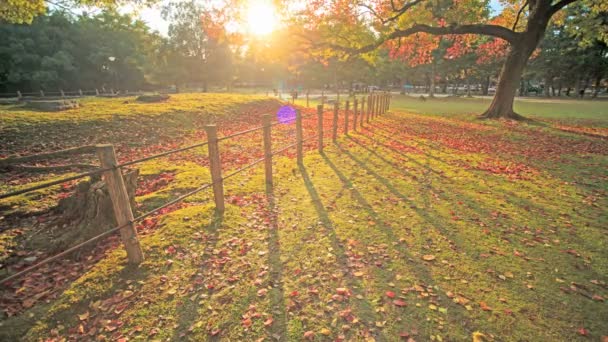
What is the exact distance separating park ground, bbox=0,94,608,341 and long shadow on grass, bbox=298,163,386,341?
0.02 metres

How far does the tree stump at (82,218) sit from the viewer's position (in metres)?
4.05

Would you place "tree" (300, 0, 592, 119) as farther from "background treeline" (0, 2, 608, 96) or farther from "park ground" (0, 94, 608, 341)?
"background treeline" (0, 2, 608, 96)

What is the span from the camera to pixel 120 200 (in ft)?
10.2

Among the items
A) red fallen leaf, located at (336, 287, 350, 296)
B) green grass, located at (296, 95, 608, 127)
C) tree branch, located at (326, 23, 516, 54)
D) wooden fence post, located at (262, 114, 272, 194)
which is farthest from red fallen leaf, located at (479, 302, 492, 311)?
green grass, located at (296, 95, 608, 127)

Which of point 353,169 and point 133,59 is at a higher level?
point 133,59

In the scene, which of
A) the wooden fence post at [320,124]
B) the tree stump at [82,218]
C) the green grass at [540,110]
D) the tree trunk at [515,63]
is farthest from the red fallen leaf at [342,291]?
the green grass at [540,110]

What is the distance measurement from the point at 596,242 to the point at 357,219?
3.42 metres

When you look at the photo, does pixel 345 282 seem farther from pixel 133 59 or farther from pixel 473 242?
pixel 133 59

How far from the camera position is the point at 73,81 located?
143 ft

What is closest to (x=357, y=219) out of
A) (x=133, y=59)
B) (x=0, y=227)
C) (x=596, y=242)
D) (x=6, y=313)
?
(x=596, y=242)

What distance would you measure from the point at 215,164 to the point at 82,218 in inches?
89.2

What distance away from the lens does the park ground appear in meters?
2.66

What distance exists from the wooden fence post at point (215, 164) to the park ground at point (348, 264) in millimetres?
306

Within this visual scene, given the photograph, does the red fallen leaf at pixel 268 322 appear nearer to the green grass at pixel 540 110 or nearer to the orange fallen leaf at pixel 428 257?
the orange fallen leaf at pixel 428 257
